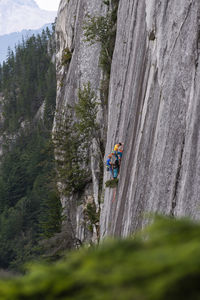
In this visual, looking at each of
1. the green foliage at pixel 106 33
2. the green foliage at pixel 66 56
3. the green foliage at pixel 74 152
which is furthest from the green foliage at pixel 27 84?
the green foliage at pixel 106 33

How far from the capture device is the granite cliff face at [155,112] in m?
9.08

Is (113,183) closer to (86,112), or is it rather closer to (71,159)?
(86,112)

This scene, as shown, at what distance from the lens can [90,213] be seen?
26609 mm

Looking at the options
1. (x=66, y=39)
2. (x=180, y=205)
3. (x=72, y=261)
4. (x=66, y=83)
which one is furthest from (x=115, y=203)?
(x=66, y=39)

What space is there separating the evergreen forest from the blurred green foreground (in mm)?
28913

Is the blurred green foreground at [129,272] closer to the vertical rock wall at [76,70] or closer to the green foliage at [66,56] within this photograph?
the vertical rock wall at [76,70]

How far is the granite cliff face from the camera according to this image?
9.08 meters

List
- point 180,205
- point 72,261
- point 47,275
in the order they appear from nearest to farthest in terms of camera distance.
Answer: point 47,275, point 72,261, point 180,205

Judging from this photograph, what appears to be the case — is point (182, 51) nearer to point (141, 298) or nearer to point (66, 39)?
point (141, 298)

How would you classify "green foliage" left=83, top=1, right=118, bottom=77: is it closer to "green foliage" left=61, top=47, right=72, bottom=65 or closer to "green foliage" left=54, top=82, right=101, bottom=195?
"green foliage" left=54, top=82, right=101, bottom=195

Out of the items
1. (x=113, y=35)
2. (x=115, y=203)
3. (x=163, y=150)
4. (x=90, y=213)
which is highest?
(x=113, y=35)

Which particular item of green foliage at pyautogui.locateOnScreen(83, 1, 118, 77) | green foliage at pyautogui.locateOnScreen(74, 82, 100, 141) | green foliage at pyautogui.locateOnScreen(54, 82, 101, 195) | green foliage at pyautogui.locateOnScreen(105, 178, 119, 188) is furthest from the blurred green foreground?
green foliage at pyautogui.locateOnScreen(83, 1, 118, 77)

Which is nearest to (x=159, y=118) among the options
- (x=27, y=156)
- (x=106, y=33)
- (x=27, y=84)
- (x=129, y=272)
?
(x=129, y=272)

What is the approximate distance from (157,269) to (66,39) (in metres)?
39.4
